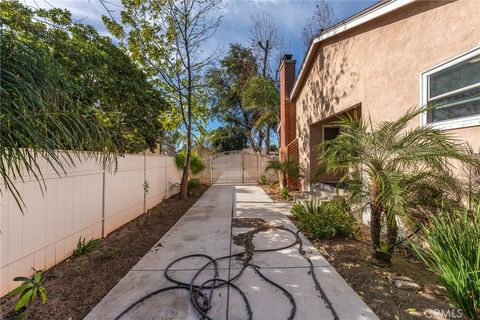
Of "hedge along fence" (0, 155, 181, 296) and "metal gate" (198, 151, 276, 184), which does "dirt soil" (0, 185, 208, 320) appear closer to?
"hedge along fence" (0, 155, 181, 296)

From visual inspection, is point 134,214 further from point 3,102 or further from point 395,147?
point 395,147

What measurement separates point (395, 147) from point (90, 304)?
440 centimetres

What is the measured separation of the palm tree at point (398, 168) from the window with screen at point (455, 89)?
1.83 ft

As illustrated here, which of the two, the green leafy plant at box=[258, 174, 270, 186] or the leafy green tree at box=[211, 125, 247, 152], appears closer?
the green leafy plant at box=[258, 174, 270, 186]

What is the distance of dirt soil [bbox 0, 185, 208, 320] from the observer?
8.56 feet

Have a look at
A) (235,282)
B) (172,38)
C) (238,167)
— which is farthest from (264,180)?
(235,282)

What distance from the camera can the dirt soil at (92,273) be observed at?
2609 mm

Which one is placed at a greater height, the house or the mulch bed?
the house

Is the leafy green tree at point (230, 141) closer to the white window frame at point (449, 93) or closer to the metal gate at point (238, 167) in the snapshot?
the metal gate at point (238, 167)

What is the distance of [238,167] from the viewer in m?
16.2

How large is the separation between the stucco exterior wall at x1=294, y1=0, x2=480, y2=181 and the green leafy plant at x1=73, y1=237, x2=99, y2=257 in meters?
6.29

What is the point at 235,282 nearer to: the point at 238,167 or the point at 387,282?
the point at 387,282

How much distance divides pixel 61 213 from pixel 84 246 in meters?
0.80

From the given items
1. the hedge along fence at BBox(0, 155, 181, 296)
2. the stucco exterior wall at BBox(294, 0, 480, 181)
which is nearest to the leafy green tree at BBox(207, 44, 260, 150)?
the stucco exterior wall at BBox(294, 0, 480, 181)
